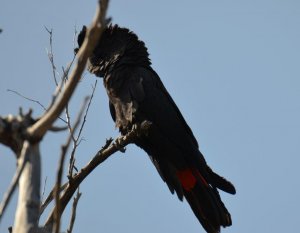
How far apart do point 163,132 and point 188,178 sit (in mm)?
529

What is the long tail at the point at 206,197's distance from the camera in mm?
5195

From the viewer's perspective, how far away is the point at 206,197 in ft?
17.5

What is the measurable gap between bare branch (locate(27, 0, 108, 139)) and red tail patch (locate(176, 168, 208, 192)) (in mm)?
3640

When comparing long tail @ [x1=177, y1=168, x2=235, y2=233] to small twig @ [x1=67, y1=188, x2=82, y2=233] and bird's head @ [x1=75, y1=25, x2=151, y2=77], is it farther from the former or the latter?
small twig @ [x1=67, y1=188, x2=82, y2=233]

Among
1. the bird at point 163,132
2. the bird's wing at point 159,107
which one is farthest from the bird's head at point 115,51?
the bird's wing at point 159,107

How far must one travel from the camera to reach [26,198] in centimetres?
206

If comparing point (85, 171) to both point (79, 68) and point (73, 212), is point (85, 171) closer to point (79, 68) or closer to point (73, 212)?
point (73, 212)

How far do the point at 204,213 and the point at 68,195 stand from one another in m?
1.77

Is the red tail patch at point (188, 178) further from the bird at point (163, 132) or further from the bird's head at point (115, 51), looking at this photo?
the bird's head at point (115, 51)

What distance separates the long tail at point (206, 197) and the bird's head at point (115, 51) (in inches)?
53.0

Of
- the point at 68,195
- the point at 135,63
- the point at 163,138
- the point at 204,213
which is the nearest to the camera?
the point at 68,195

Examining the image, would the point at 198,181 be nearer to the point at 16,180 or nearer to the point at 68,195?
the point at 68,195

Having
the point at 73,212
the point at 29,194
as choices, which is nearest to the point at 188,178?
the point at 73,212

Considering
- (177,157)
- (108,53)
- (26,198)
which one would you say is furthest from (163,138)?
(26,198)
